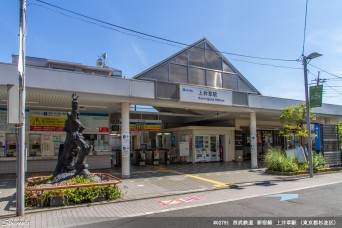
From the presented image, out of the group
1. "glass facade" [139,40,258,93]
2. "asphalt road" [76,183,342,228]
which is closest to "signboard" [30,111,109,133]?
"glass facade" [139,40,258,93]

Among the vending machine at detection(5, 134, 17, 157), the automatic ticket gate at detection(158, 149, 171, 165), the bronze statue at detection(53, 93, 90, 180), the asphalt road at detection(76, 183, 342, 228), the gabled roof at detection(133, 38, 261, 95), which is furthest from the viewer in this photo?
the automatic ticket gate at detection(158, 149, 171, 165)

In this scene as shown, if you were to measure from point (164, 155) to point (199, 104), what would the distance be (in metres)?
6.77

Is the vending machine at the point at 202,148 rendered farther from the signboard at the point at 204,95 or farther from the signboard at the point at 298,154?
the signboard at the point at 298,154

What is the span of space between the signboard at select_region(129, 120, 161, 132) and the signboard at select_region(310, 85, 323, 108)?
9.79 metres

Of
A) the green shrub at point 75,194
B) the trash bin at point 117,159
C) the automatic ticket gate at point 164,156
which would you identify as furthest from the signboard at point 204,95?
the trash bin at point 117,159

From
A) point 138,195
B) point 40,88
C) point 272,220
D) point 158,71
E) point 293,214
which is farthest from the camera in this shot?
point 158,71

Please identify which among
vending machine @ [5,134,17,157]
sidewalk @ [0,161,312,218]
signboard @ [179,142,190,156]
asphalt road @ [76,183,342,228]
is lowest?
sidewalk @ [0,161,312,218]

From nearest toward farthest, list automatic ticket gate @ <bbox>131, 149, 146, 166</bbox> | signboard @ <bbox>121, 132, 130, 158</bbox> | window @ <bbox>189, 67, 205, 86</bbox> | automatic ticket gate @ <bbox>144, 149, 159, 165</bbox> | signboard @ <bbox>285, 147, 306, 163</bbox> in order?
1. signboard @ <bbox>121, 132, 130, 158</bbox>
2. signboard @ <bbox>285, 147, 306, 163</bbox>
3. window @ <bbox>189, 67, 205, 86</bbox>
4. automatic ticket gate @ <bbox>131, 149, 146, 166</bbox>
5. automatic ticket gate @ <bbox>144, 149, 159, 165</bbox>

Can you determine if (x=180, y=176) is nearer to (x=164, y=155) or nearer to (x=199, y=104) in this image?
(x=199, y=104)

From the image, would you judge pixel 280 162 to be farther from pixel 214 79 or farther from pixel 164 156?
pixel 164 156

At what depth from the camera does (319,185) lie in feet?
37.9

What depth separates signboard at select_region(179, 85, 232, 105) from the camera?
14.3m

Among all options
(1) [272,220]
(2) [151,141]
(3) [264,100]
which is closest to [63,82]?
(1) [272,220]

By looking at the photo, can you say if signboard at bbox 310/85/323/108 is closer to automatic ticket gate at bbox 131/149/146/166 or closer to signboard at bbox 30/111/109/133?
automatic ticket gate at bbox 131/149/146/166
